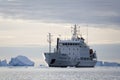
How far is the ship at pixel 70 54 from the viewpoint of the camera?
130m

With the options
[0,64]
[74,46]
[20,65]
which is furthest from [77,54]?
[0,64]

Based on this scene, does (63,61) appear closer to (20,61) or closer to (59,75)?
(20,61)

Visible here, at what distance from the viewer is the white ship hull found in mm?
130250

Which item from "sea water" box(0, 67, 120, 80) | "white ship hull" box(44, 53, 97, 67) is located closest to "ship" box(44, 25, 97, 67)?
"white ship hull" box(44, 53, 97, 67)

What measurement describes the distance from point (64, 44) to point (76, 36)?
39.5 feet

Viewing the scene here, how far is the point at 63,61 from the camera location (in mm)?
132000

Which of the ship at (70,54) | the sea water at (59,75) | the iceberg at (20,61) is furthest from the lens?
the iceberg at (20,61)

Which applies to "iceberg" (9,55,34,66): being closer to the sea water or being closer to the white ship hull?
the white ship hull

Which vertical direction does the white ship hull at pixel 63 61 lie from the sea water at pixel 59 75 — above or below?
above

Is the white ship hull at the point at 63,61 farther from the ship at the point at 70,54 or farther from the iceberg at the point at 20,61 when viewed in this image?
the iceberg at the point at 20,61

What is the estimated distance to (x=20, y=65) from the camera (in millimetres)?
169500

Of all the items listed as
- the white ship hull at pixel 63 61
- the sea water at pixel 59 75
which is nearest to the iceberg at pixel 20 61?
the white ship hull at pixel 63 61

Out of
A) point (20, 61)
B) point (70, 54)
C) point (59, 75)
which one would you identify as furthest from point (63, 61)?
point (59, 75)

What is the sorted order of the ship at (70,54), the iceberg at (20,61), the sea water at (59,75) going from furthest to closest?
1. the iceberg at (20,61)
2. the ship at (70,54)
3. the sea water at (59,75)
